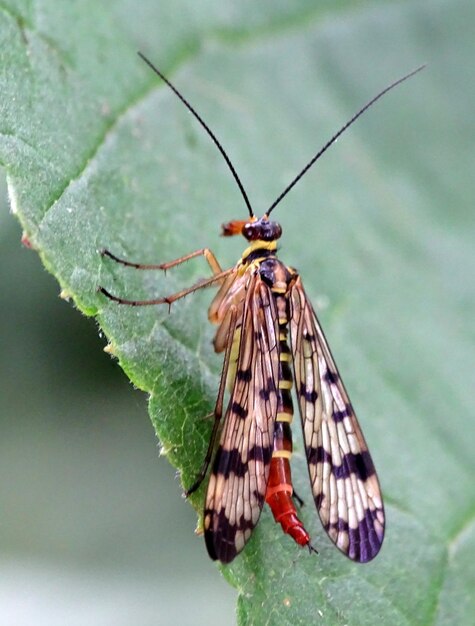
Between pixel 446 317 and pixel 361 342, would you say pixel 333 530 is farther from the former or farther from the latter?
pixel 446 317

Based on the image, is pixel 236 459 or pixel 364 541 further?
pixel 364 541

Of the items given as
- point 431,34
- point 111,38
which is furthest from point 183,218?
point 431,34

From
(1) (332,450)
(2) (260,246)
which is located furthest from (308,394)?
(2) (260,246)

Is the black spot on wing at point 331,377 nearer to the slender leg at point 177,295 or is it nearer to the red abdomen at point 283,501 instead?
the red abdomen at point 283,501

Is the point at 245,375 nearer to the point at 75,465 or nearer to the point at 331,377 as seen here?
the point at 331,377

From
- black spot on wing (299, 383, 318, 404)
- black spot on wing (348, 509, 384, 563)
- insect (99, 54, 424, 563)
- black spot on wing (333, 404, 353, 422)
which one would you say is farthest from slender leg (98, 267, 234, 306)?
black spot on wing (348, 509, 384, 563)
